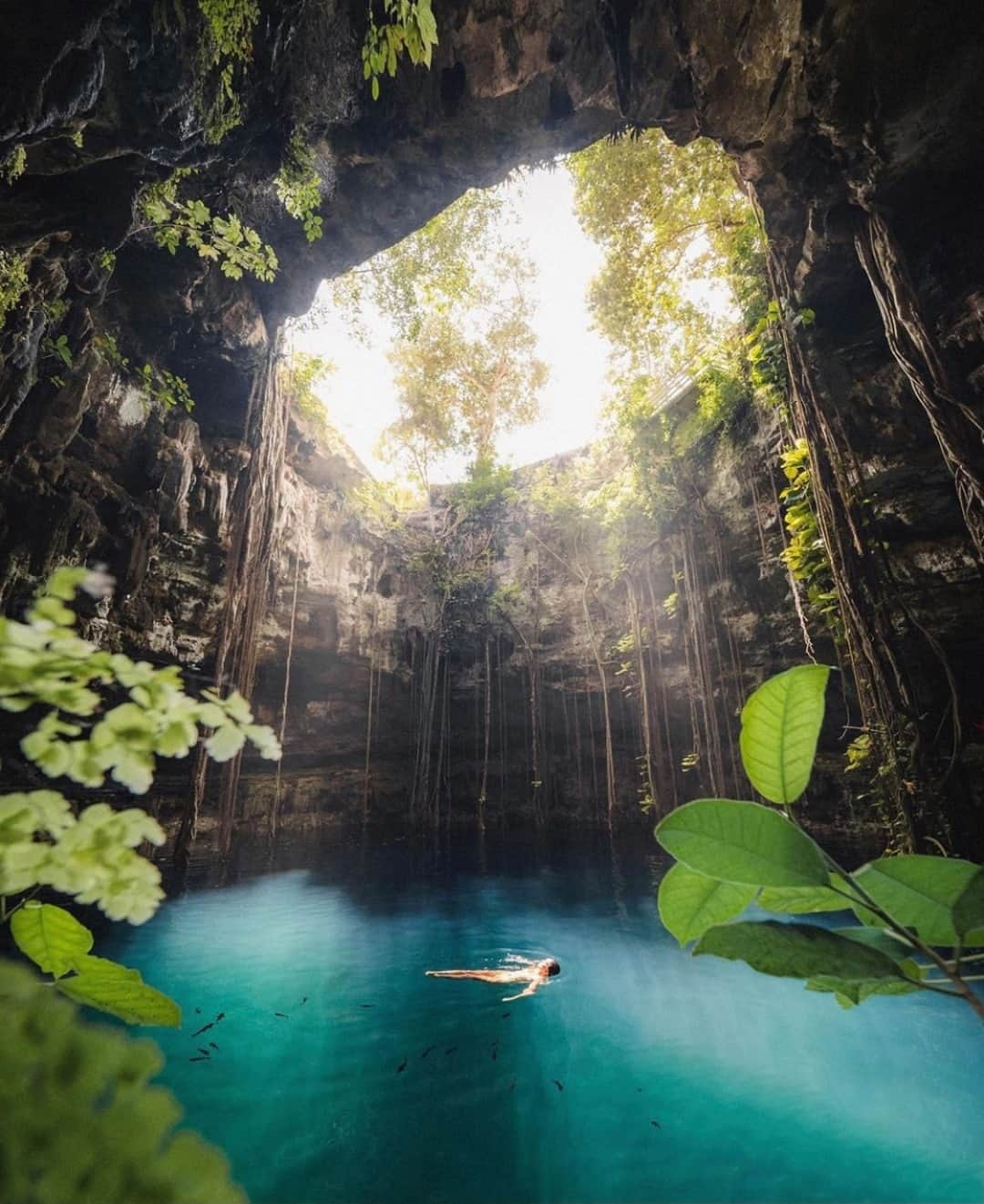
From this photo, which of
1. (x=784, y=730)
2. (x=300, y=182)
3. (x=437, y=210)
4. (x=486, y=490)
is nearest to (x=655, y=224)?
(x=437, y=210)

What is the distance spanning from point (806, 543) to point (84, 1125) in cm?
489

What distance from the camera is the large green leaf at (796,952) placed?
502 mm

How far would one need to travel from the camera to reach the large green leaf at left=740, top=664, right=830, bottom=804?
66 cm

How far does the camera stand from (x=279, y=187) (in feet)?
14.4

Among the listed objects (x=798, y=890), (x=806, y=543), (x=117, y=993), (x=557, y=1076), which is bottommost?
(x=557, y=1076)

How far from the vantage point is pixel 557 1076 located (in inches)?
109

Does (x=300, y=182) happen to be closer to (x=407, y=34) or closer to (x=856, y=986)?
(x=407, y=34)

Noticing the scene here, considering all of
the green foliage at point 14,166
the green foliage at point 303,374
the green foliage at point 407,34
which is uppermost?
the green foliage at point 303,374

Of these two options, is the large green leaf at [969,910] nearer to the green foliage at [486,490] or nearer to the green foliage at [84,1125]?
the green foliage at [84,1125]

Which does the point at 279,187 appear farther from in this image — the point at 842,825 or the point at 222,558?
the point at 842,825

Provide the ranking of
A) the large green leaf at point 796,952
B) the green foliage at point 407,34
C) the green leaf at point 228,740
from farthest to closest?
1. the green foliage at point 407,34
2. the green leaf at point 228,740
3. the large green leaf at point 796,952

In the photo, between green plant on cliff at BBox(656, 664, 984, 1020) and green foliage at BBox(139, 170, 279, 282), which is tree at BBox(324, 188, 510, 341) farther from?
green plant on cliff at BBox(656, 664, 984, 1020)

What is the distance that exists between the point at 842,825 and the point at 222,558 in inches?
330

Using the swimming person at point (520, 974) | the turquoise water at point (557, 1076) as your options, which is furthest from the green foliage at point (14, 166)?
the swimming person at point (520, 974)
